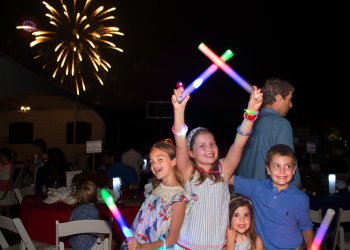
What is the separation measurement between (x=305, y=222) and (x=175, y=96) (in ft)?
3.38

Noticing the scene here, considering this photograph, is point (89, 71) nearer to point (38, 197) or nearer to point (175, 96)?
point (38, 197)

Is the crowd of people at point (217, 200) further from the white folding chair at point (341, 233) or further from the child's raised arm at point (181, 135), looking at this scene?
the white folding chair at point (341, 233)

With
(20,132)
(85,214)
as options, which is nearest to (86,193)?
(85,214)

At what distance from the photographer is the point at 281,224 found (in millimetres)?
2686

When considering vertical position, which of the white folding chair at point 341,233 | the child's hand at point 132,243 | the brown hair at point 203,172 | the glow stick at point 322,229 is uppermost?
the brown hair at point 203,172

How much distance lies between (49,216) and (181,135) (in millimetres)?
2594

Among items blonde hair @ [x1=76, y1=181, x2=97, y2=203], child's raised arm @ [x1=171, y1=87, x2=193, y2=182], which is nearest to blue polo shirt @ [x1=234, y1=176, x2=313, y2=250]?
child's raised arm @ [x1=171, y1=87, x2=193, y2=182]

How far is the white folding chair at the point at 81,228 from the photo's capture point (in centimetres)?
358

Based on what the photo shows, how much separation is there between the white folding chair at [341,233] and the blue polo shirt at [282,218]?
1612mm

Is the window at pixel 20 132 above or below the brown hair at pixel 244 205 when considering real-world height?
above

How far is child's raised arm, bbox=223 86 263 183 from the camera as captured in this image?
8.49 feet

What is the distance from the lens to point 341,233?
4.57 m

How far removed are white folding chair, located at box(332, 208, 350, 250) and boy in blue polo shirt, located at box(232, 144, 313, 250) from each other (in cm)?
157

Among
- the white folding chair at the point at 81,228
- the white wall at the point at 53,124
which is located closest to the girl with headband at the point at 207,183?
the white folding chair at the point at 81,228
